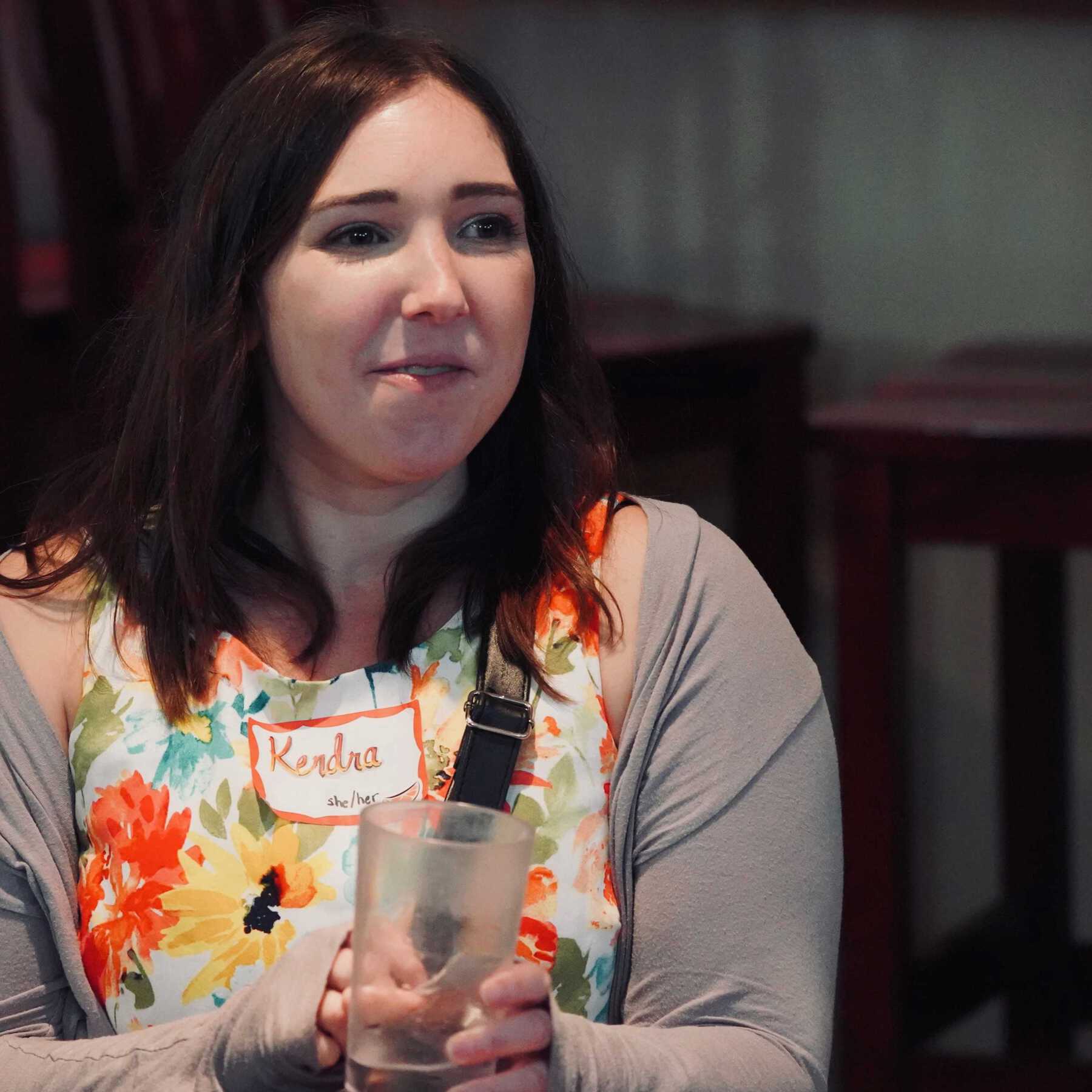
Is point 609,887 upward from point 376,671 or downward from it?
downward

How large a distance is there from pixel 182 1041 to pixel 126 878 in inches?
5.4

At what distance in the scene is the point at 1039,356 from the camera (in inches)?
83.8

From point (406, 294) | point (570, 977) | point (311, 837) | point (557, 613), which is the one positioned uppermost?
point (406, 294)

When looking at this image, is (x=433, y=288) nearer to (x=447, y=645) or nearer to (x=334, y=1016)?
(x=447, y=645)

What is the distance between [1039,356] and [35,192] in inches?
56.1

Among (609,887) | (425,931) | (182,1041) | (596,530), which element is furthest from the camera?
(596,530)

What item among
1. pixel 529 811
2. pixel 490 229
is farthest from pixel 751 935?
pixel 490 229

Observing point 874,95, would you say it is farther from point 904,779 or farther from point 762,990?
point 762,990

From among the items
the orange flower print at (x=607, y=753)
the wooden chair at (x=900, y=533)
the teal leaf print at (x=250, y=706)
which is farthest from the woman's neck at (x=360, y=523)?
the wooden chair at (x=900, y=533)

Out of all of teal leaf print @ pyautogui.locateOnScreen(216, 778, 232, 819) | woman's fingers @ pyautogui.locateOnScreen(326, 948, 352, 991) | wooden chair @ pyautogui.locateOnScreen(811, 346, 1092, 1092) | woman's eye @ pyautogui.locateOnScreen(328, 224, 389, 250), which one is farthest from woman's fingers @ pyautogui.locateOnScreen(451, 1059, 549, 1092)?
wooden chair @ pyautogui.locateOnScreen(811, 346, 1092, 1092)

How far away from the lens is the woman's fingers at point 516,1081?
0.97m

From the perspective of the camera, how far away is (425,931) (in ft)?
3.00

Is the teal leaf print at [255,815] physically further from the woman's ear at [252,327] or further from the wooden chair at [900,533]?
the wooden chair at [900,533]

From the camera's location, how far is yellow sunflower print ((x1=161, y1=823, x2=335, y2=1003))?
1227 millimetres
